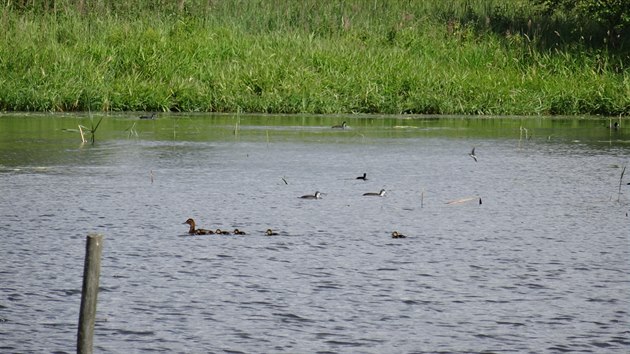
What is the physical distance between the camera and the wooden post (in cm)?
491

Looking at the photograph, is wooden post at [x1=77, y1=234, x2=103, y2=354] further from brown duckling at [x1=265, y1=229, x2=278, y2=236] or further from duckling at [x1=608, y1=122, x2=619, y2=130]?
duckling at [x1=608, y1=122, x2=619, y2=130]

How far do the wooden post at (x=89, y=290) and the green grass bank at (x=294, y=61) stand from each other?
1580 cm

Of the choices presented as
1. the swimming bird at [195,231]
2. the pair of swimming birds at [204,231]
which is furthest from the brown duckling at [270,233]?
the swimming bird at [195,231]

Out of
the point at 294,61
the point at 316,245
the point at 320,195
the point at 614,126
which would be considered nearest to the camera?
the point at 316,245

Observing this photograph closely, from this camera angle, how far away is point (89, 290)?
16.5ft

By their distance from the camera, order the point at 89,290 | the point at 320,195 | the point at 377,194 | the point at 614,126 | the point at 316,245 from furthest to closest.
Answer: the point at 614,126 → the point at 377,194 → the point at 320,195 → the point at 316,245 → the point at 89,290

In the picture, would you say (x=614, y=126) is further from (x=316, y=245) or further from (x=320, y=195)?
(x=316, y=245)

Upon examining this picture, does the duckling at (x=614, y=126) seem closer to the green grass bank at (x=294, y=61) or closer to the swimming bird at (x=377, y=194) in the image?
the green grass bank at (x=294, y=61)

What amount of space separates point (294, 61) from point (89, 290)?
18.3 m

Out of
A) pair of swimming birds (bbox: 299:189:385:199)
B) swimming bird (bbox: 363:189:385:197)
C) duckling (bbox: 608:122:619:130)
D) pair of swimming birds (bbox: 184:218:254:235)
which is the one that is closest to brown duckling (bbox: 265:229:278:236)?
pair of swimming birds (bbox: 184:218:254:235)

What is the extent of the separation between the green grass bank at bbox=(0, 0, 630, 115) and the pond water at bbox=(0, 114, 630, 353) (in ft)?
14.4

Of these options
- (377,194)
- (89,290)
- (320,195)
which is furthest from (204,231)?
(89,290)

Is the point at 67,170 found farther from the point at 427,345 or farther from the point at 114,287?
the point at 427,345

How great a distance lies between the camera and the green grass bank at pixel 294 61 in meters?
21.5
